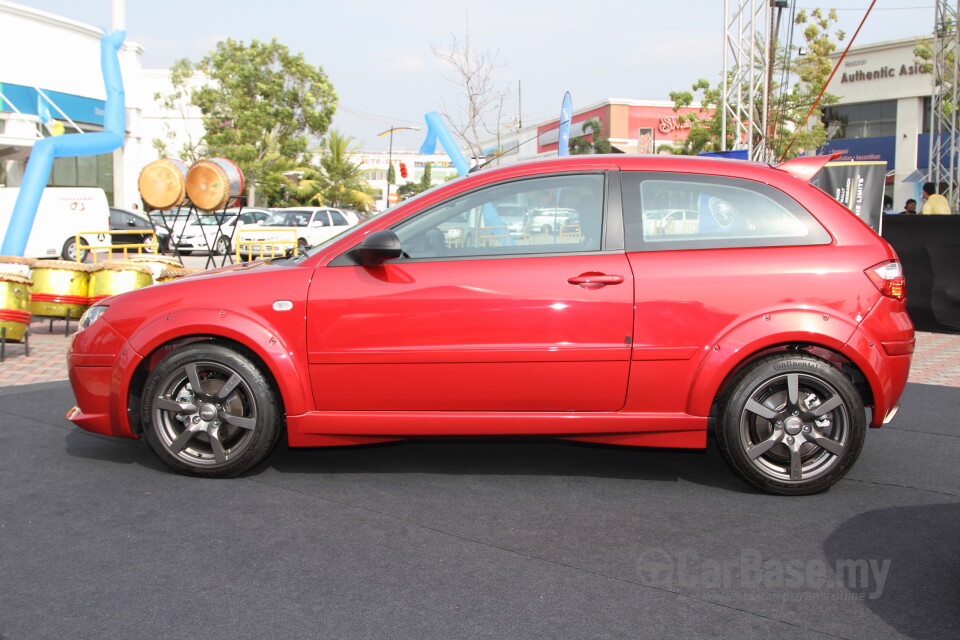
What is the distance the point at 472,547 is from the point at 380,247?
149cm

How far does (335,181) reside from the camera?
51750 millimetres

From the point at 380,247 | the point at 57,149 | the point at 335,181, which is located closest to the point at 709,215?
the point at 380,247

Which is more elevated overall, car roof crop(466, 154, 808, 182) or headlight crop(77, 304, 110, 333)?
car roof crop(466, 154, 808, 182)

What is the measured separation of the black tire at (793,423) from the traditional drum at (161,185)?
11.1m

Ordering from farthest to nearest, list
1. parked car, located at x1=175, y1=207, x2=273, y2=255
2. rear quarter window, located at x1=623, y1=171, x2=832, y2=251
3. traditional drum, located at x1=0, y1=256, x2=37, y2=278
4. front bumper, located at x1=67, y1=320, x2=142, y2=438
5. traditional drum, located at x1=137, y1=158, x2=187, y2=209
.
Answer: parked car, located at x1=175, y1=207, x2=273, y2=255 < traditional drum, located at x1=137, y1=158, x2=187, y2=209 < traditional drum, located at x1=0, y1=256, x2=37, y2=278 < front bumper, located at x1=67, y1=320, x2=142, y2=438 < rear quarter window, located at x1=623, y1=171, x2=832, y2=251

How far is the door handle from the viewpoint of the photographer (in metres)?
4.34

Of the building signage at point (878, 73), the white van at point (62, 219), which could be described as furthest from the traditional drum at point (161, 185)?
the building signage at point (878, 73)

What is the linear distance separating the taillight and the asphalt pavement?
101cm

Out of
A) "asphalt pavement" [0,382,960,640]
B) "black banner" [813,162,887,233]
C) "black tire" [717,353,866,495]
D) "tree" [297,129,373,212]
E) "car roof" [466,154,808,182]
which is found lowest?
"asphalt pavement" [0,382,960,640]

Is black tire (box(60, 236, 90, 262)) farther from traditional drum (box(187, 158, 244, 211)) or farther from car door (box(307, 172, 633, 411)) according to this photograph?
car door (box(307, 172, 633, 411))

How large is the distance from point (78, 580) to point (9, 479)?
1592 millimetres

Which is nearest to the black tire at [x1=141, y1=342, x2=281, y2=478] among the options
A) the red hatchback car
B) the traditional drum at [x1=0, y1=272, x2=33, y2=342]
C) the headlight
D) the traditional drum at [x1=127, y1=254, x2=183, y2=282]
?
the red hatchback car

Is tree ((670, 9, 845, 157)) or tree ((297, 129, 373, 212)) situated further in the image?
tree ((297, 129, 373, 212))

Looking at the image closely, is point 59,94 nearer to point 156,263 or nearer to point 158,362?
point 156,263
